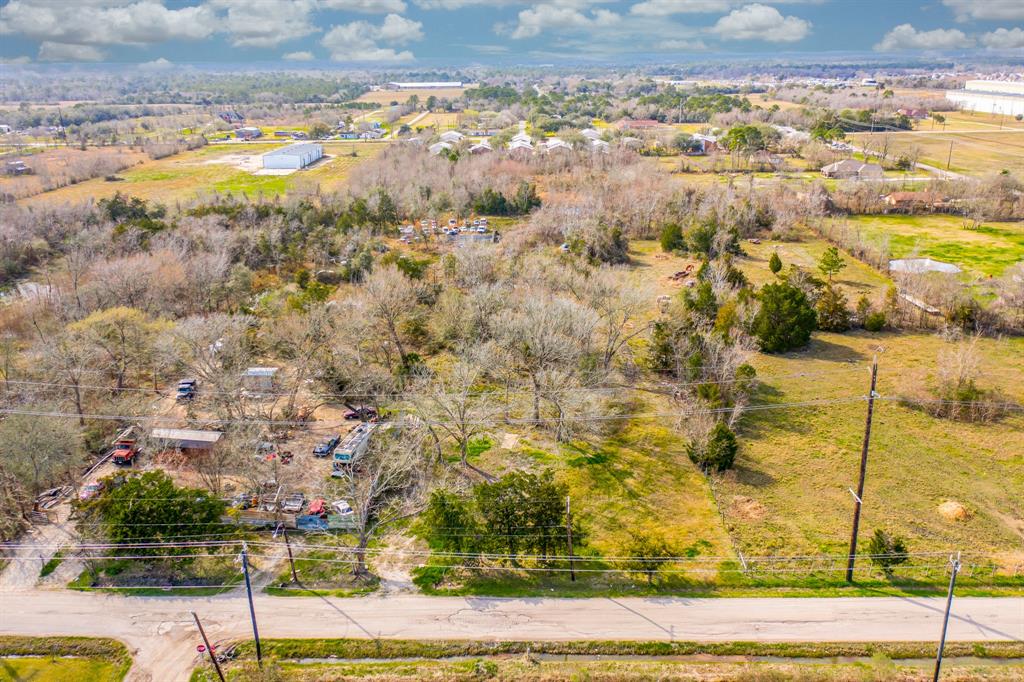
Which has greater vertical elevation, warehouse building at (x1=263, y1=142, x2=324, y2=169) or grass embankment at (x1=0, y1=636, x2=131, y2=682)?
warehouse building at (x1=263, y1=142, x2=324, y2=169)

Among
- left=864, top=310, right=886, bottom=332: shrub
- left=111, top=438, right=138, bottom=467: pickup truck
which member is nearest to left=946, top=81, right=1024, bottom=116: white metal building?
left=864, top=310, right=886, bottom=332: shrub

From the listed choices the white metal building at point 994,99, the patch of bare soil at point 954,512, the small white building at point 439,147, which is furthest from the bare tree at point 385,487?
the white metal building at point 994,99

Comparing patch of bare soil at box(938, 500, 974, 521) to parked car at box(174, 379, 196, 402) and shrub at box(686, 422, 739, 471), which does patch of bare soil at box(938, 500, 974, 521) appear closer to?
shrub at box(686, 422, 739, 471)

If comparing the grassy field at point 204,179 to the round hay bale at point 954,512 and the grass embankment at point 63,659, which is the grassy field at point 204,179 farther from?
the round hay bale at point 954,512

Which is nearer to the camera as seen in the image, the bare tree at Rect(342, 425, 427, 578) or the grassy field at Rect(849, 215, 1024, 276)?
the bare tree at Rect(342, 425, 427, 578)

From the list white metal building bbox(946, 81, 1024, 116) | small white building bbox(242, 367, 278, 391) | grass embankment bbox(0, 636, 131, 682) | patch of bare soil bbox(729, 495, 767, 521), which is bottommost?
grass embankment bbox(0, 636, 131, 682)

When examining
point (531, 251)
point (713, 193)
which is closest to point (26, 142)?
point (531, 251)
